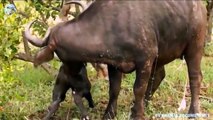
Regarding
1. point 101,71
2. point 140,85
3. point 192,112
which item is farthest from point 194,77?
point 101,71

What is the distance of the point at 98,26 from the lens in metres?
5.75

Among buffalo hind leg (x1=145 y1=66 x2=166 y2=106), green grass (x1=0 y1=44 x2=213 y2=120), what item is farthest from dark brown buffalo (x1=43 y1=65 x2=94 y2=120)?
buffalo hind leg (x1=145 y1=66 x2=166 y2=106)

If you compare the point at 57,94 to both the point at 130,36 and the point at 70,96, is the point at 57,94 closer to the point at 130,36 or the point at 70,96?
the point at 70,96

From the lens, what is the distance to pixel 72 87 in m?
6.29

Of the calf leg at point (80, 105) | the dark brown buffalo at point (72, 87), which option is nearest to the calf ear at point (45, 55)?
the dark brown buffalo at point (72, 87)

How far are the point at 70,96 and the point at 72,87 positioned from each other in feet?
3.51

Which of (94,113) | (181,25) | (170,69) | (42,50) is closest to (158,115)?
(94,113)

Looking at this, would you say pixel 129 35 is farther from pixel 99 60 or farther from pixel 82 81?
pixel 82 81

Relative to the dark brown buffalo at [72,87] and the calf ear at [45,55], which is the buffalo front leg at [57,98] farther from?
the calf ear at [45,55]

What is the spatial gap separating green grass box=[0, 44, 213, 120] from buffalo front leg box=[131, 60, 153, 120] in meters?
0.33

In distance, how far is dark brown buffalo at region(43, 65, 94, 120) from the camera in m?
6.19

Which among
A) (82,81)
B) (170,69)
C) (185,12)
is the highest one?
(185,12)

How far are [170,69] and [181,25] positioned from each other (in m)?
3.08

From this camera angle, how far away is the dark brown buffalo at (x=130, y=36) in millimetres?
5688
